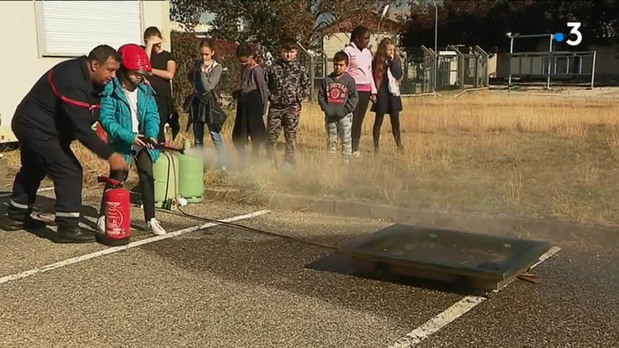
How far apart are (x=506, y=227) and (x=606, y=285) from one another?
1525 millimetres

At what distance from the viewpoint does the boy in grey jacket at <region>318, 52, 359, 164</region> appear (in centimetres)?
862

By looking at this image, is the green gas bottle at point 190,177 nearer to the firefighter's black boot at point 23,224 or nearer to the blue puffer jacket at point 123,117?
the blue puffer jacket at point 123,117

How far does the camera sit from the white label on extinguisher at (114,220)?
574 cm

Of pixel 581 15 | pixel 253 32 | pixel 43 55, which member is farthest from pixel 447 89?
pixel 43 55

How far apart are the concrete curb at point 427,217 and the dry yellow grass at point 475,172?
0.65 feet

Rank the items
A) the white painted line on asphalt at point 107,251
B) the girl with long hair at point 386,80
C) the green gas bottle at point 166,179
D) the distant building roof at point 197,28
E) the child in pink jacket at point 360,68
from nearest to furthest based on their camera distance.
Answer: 1. the white painted line on asphalt at point 107,251
2. the green gas bottle at point 166,179
3. the child in pink jacket at point 360,68
4. the girl with long hair at point 386,80
5. the distant building roof at point 197,28

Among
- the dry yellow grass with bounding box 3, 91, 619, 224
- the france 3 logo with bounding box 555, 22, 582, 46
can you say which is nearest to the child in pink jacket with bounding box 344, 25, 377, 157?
the dry yellow grass with bounding box 3, 91, 619, 224

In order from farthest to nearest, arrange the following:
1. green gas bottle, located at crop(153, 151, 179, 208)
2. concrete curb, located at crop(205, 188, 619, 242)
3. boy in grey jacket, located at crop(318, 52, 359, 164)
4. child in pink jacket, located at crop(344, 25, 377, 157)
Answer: child in pink jacket, located at crop(344, 25, 377, 157) → boy in grey jacket, located at crop(318, 52, 359, 164) → green gas bottle, located at crop(153, 151, 179, 208) → concrete curb, located at crop(205, 188, 619, 242)

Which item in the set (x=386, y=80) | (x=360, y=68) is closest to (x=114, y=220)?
(x=360, y=68)

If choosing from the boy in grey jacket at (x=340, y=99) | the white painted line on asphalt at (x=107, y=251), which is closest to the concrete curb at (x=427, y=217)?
the white painted line on asphalt at (x=107, y=251)

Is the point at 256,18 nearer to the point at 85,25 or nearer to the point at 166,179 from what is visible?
the point at 85,25

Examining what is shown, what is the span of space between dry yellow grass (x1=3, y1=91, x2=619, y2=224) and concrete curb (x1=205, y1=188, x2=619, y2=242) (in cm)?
20

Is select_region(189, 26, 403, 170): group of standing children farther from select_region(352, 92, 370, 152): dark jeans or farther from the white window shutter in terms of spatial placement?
the white window shutter

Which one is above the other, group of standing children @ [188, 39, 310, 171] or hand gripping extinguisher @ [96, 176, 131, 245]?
group of standing children @ [188, 39, 310, 171]
